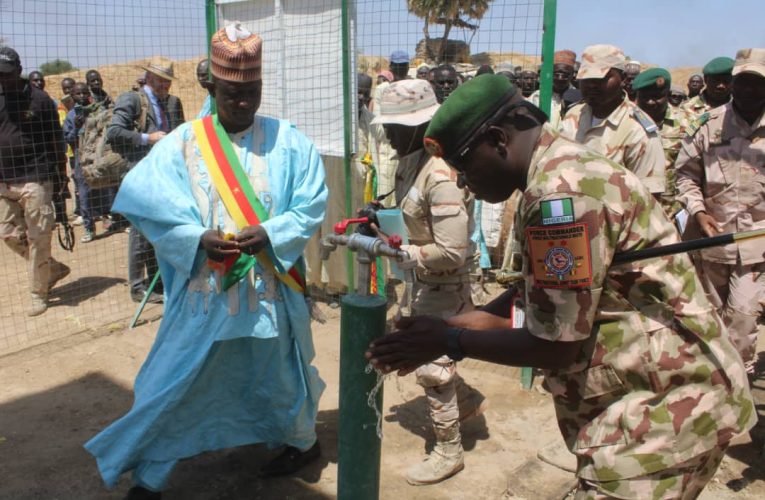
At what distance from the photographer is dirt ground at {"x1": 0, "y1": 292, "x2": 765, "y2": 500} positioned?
11.6ft

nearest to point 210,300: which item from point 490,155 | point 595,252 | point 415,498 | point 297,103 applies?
point 415,498

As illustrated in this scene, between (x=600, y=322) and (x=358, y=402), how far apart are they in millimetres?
1213

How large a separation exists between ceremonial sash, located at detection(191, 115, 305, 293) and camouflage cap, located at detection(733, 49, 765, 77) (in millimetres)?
2985

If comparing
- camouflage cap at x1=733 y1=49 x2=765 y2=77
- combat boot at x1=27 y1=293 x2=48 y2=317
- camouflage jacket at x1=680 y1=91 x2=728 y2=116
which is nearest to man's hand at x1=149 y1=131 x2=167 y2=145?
combat boot at x1=27 y1=293 x2=48 y2=317

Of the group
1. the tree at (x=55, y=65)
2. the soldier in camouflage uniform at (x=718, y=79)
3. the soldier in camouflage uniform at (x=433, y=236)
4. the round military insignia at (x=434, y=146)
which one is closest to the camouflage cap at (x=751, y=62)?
the soldier in camouflage uniform at (x=433, y=236)

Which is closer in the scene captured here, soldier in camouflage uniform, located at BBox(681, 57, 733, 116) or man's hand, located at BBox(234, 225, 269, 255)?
man's hand, located at BBox(234, 225, 269, 255)

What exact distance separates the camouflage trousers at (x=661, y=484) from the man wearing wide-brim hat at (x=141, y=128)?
5.45 meters

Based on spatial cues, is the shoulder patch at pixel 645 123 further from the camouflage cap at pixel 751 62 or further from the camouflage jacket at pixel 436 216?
the camouflage jacket at pixel 436 216

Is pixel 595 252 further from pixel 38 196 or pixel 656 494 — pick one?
pixel 38 196

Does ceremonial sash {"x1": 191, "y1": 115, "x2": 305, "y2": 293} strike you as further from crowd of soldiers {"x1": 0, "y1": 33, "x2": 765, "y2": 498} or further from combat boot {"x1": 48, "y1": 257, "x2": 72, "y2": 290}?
combat boot {"x1": 48, "y1": 257, "x2": 72, "y2": 290}

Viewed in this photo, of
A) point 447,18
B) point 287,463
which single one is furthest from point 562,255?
point 447,18

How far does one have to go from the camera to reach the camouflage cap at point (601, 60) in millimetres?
4117

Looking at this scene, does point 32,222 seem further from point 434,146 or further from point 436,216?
point 434,146

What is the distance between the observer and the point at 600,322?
1820 millimetres
